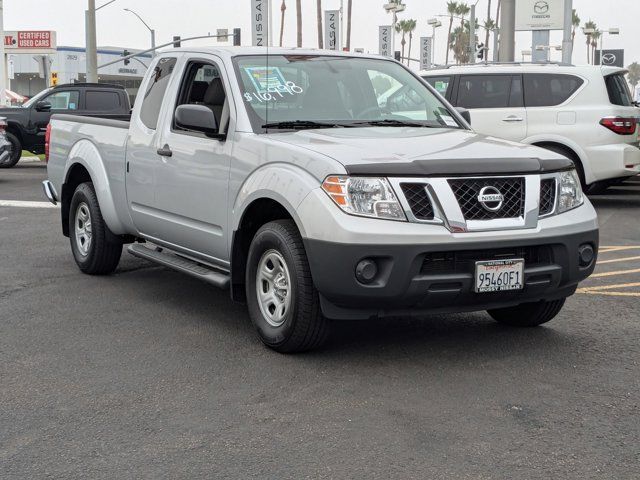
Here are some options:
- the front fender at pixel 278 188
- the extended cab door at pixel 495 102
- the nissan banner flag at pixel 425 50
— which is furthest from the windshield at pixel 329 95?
the nissan banner flag at pixel 425 50

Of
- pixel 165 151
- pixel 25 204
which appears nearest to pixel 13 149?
pixel 25 204

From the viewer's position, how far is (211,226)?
6098 millimetres

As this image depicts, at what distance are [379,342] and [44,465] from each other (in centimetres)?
A: 245

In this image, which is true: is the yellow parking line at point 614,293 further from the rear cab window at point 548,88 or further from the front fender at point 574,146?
the rear cab window at point 548,88

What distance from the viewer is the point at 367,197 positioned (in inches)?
197

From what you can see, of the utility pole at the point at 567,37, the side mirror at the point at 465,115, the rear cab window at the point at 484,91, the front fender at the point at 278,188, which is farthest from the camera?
the utility pole at the point at 567,37

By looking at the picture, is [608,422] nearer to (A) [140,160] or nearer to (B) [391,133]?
(B) [391,133]

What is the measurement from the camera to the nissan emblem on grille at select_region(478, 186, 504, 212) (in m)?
5.08

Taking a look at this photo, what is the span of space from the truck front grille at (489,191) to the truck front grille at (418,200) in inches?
6.0

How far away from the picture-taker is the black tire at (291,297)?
17.0ft

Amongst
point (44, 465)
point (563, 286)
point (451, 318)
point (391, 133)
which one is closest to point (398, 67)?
point (391, 133)

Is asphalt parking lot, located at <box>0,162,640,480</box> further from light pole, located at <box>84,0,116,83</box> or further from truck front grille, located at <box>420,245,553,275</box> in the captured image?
light pole, located at <box>84,0,116,83</box>

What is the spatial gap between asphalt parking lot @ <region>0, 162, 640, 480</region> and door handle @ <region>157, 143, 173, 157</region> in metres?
1.11

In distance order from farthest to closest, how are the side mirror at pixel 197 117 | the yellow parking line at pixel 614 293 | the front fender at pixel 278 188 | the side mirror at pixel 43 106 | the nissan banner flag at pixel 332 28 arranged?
1. the nissan banner flag at pixel 332 28
2. the side mirror at pixel 43 106
3. the yellow parking line at pixel 614 293
4. the side mirror at pixel 197 117
5. the front fender at pixel 278 188
